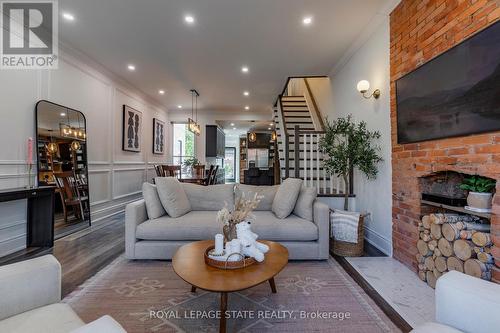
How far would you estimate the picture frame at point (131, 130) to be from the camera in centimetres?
558

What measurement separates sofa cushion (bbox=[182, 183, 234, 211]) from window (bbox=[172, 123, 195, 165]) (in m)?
5.38

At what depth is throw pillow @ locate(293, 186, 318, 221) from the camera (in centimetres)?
293

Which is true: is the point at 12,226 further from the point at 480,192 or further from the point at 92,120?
the point at 480,192

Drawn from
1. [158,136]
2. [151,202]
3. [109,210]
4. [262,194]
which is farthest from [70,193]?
[158,136]

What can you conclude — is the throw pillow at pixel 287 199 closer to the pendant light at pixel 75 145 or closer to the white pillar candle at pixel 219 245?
the white pillar candle at pixel 219 245

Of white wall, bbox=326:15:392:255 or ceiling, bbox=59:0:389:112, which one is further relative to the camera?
white wall, bbox=326:15:392:255

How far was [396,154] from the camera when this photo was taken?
287 cm

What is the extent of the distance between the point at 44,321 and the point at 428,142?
3.04 metres

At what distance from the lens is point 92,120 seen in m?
4.52

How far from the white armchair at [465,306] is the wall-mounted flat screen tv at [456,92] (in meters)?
1.18

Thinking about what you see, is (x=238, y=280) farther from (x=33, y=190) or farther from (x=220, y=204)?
(x=33, y=190)

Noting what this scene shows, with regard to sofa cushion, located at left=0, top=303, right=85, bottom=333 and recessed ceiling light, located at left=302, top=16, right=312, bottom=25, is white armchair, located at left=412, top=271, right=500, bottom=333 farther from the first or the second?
recessed ceiling light, located at left=302, top=16, right=312, bottom=25

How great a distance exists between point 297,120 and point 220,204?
13.7ft

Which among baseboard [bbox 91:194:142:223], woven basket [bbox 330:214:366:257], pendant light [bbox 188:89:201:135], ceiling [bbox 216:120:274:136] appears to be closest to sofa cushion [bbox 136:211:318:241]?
woven basket [bbox 330:214:366:257]
